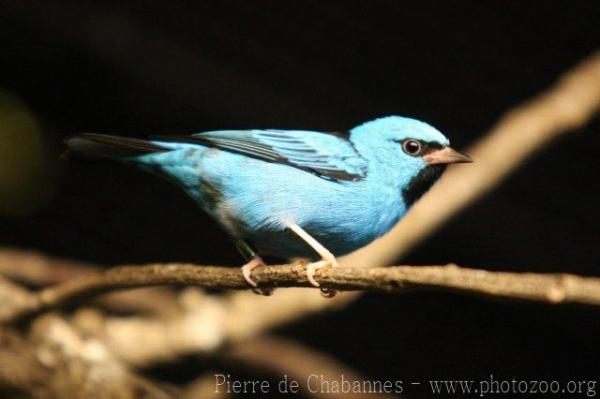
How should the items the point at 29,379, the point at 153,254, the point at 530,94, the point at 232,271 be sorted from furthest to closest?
the point at 153,254, the point at 530,94, the point at 29,379, the point at 232,271

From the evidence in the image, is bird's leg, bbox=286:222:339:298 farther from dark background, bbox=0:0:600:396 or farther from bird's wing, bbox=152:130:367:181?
dark background, bbox=0:0:600:396

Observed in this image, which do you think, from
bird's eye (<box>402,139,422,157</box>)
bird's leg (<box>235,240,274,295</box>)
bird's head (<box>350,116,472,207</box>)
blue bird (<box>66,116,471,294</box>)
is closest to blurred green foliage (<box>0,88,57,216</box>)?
blue bird (<box>66,116,471,294</box>)

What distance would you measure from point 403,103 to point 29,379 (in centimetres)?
298

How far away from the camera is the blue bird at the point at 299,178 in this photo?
9.58 ft

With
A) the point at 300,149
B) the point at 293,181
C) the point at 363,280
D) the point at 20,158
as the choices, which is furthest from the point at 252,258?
the point at 20,158

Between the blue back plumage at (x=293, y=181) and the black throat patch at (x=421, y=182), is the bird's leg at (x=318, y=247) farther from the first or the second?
the black throat patch at (x=421, y=182)

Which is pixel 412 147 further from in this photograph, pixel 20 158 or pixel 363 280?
pixel 20 158

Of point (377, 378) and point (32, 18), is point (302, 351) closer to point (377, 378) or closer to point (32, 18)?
point (377, 378)

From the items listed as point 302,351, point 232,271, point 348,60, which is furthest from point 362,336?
point 232,271

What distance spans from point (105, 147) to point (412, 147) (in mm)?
1158

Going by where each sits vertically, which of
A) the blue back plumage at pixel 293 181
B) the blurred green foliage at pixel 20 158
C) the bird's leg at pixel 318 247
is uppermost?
the blurred green foliage at pixel 20 158

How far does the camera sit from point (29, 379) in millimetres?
3322

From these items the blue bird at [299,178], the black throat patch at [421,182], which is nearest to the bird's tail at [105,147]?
the blue bird at [299,178]

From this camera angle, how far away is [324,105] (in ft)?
17.8
